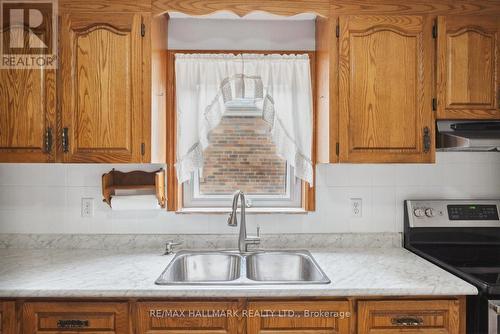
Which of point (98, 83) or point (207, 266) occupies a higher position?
point (98, 83)

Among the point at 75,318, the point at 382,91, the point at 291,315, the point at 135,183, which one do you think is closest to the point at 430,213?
the point at 382,91

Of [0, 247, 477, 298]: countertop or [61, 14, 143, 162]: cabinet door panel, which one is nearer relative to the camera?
[0, 247, 477, 298]: countertop

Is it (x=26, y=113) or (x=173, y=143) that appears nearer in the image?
(x=26, y=113)

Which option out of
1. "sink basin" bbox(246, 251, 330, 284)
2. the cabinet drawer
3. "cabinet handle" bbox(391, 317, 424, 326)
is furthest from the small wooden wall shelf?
"cabinet handle" bbox(391, 317, 424, 326)

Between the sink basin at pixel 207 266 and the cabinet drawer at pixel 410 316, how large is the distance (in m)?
0.70

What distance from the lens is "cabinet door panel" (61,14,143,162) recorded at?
6.47ft

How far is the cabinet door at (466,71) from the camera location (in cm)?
202

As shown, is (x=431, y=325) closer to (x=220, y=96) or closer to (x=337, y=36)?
(x=337, y=36)

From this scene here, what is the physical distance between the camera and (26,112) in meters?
1.96

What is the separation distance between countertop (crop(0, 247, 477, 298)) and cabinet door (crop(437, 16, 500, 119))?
0.78 m

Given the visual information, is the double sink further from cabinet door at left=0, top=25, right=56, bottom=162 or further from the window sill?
cabinet door at left=0, top=25, right=56, bottom=162

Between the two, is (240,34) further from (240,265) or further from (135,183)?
(240,265)

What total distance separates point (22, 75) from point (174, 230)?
1093mm

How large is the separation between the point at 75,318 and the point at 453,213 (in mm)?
1964
